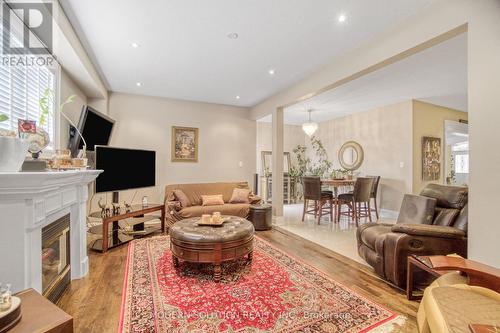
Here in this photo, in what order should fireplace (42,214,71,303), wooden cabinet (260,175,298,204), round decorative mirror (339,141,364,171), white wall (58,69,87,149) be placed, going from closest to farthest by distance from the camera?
fireplace (42,214,71,303) → white wall (58,69,87,149) → round decorative mirror (339,141,364,171) → wooden cabinet (260,175,298,204)

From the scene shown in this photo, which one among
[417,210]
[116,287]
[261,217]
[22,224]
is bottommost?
[116,287]

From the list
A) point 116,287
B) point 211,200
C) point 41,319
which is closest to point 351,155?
point 211,200

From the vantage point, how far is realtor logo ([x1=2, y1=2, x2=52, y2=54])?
2016 millimetres

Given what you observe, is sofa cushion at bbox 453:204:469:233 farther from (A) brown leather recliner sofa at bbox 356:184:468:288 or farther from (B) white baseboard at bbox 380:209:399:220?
(B) white baseboard at bbox 380:209:399:220

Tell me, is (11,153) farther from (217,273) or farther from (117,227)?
(117,227)

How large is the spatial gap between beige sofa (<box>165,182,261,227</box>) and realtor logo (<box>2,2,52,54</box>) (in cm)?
276

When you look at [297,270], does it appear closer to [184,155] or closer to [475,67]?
[475,67]

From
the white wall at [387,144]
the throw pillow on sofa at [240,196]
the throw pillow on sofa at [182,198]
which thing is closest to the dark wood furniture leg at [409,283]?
the throw pillow on sofa at [240,196]

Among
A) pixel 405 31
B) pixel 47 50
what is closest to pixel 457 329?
pixel 405 31

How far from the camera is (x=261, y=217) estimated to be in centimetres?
444

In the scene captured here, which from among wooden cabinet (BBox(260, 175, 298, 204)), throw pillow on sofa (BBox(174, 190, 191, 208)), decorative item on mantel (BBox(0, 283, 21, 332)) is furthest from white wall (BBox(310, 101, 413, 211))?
decorative item on mantel (BBox(0, 283, 21, 332))

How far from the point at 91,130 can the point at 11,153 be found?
7.65 ft

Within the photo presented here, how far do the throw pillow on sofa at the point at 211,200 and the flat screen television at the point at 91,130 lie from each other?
2.01m

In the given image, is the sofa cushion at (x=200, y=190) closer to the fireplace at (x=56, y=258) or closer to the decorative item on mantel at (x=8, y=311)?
the fireplace at (x=56, y=258)
